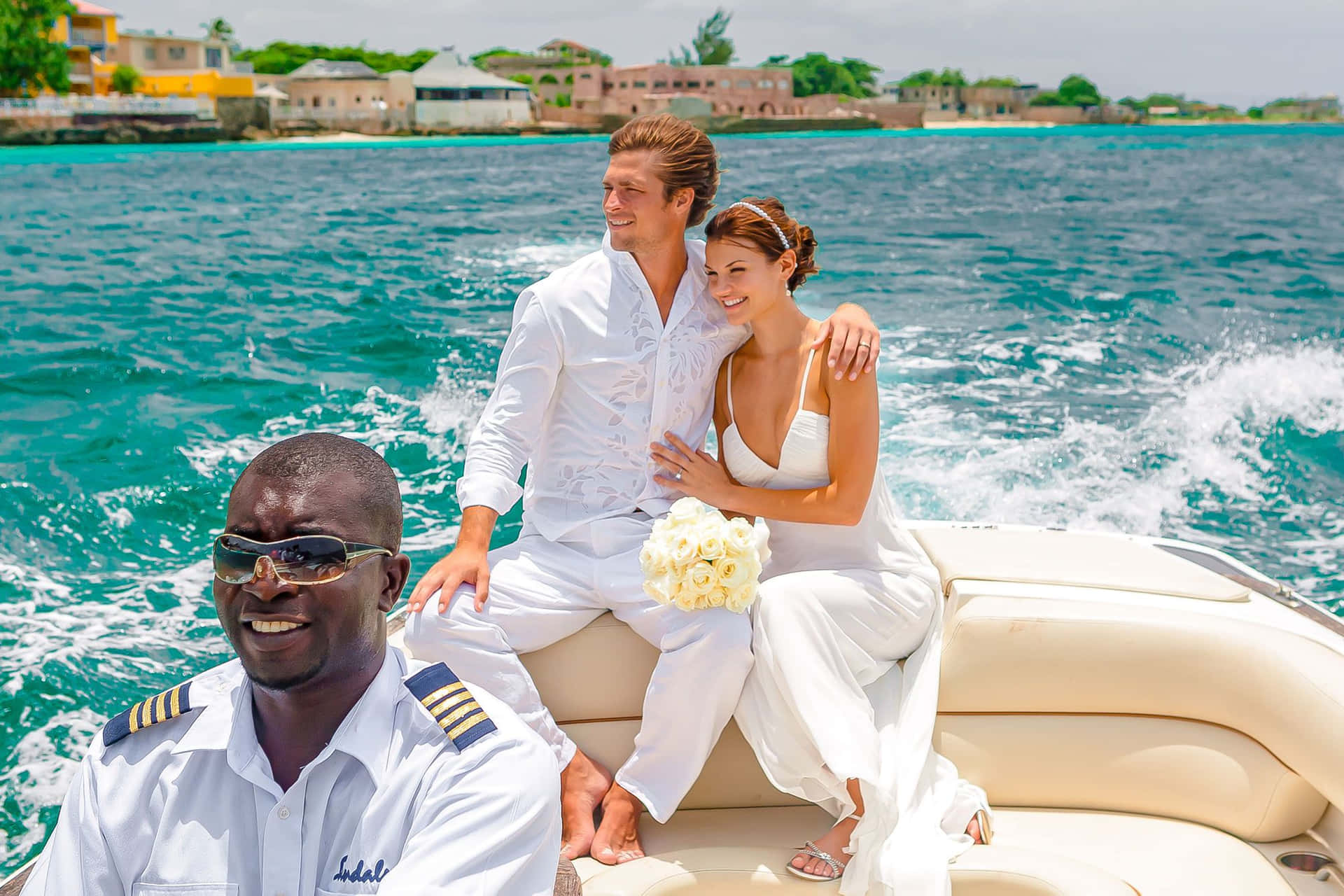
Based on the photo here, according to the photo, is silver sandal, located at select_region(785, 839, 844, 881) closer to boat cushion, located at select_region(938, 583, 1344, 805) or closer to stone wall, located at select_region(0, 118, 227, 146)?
boat cushion, located at select_region(938, 583, 1344, 805)

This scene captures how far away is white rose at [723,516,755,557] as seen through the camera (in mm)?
2125

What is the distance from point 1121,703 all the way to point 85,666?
3745 millimetres

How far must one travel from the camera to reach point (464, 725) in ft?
4.42

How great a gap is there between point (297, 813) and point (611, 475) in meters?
1.30

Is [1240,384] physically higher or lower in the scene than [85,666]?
higher

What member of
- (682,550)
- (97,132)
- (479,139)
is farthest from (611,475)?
(479,139)

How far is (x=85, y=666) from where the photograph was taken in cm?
436

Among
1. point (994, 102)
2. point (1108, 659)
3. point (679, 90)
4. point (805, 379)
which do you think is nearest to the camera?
point (1108, 659)

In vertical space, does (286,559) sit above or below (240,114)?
below

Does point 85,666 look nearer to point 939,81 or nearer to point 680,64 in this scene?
point 680,64

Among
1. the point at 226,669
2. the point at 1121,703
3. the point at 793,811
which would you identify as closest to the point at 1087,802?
the point at 1121,703

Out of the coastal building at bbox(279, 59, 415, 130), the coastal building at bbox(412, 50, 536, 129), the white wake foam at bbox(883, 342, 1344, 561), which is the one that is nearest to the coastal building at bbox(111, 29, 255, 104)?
the coastal building at bbox(279, 59, 415, 130)

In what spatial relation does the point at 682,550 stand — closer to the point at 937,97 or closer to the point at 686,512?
the point at 686,512

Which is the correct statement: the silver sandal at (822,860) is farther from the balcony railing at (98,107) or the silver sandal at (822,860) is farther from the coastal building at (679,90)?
the coastal building at (679,90)
